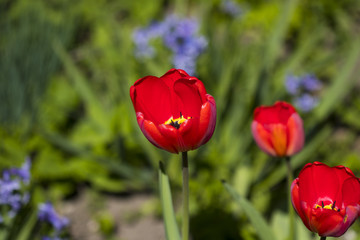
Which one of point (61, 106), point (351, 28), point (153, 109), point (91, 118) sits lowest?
point (153, 109)

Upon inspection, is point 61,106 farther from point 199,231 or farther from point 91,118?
point 199,231

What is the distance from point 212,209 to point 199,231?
11 centimetres

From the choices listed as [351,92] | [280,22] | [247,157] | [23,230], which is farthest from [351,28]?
[23,230]

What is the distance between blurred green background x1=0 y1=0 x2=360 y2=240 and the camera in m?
1.98

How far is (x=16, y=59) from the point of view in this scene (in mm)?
2477

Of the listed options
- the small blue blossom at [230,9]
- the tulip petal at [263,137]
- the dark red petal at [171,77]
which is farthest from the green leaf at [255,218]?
the small blue blossom at [230,9]

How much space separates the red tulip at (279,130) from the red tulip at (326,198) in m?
0.22

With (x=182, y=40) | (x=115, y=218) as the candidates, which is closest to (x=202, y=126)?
(x=182, y=40)

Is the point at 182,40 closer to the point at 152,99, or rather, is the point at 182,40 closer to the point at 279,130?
the point at 279,130

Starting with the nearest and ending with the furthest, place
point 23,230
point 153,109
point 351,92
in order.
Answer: point 153,109, point 23,230, point 351,92

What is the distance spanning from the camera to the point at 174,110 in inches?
38.4

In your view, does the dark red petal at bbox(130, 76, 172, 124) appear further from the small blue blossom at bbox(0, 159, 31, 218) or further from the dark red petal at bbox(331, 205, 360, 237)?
the small blue blossom at bbox(0, 159, 31, 218)

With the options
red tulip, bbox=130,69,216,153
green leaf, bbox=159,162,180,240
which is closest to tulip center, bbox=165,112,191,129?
red tulip, bbox=130,69,216,153

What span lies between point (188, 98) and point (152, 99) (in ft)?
0.24
